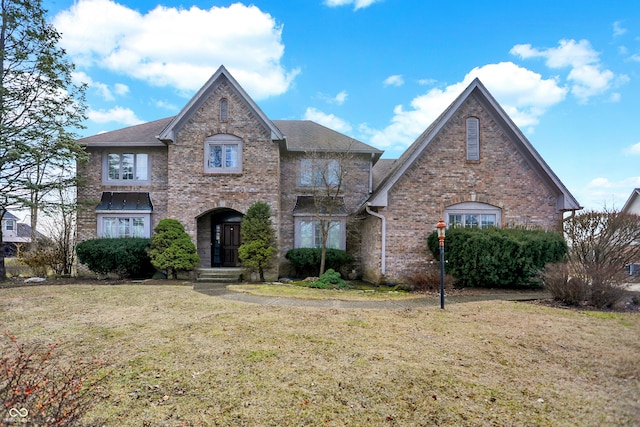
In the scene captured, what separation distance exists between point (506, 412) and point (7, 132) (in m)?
18.8

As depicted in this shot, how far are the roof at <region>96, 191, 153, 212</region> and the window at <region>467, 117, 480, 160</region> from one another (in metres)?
14.3

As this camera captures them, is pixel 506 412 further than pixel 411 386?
No

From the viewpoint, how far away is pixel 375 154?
669 inches

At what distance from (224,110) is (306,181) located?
16.3ft

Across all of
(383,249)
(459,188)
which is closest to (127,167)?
(383,249)

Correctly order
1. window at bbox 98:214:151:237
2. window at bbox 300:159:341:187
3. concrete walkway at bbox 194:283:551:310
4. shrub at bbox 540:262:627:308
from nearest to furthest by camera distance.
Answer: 1. shrub at bbox 540:262:627:308
2. concrete walkway at bbox 194:283:551:310
3. window at bbox 98:214:151:237
4. window at bbox 300:159:341:187

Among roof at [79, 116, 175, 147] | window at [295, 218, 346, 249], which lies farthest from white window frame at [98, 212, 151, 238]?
window at [295, 218, 346, 249]

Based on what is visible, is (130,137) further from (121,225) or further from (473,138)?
(473,138)

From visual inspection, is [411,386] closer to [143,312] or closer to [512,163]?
[143,312]

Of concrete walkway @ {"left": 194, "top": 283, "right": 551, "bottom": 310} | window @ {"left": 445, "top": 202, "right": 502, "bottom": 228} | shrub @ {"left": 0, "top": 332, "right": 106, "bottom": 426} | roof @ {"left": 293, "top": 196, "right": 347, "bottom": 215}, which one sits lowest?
concrete walkway @ {"left": 194, "top": 283, "right": 551, "bottom": 310}

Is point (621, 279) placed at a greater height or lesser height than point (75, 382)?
greater

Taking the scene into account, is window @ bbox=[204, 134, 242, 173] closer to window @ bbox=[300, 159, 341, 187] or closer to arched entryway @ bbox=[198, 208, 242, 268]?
arched entryway @ bbox=[198, 208, 242, 268]

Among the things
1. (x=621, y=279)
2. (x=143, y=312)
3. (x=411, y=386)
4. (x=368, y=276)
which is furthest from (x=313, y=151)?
(x=411, y=386)

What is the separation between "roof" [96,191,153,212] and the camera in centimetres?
1596
